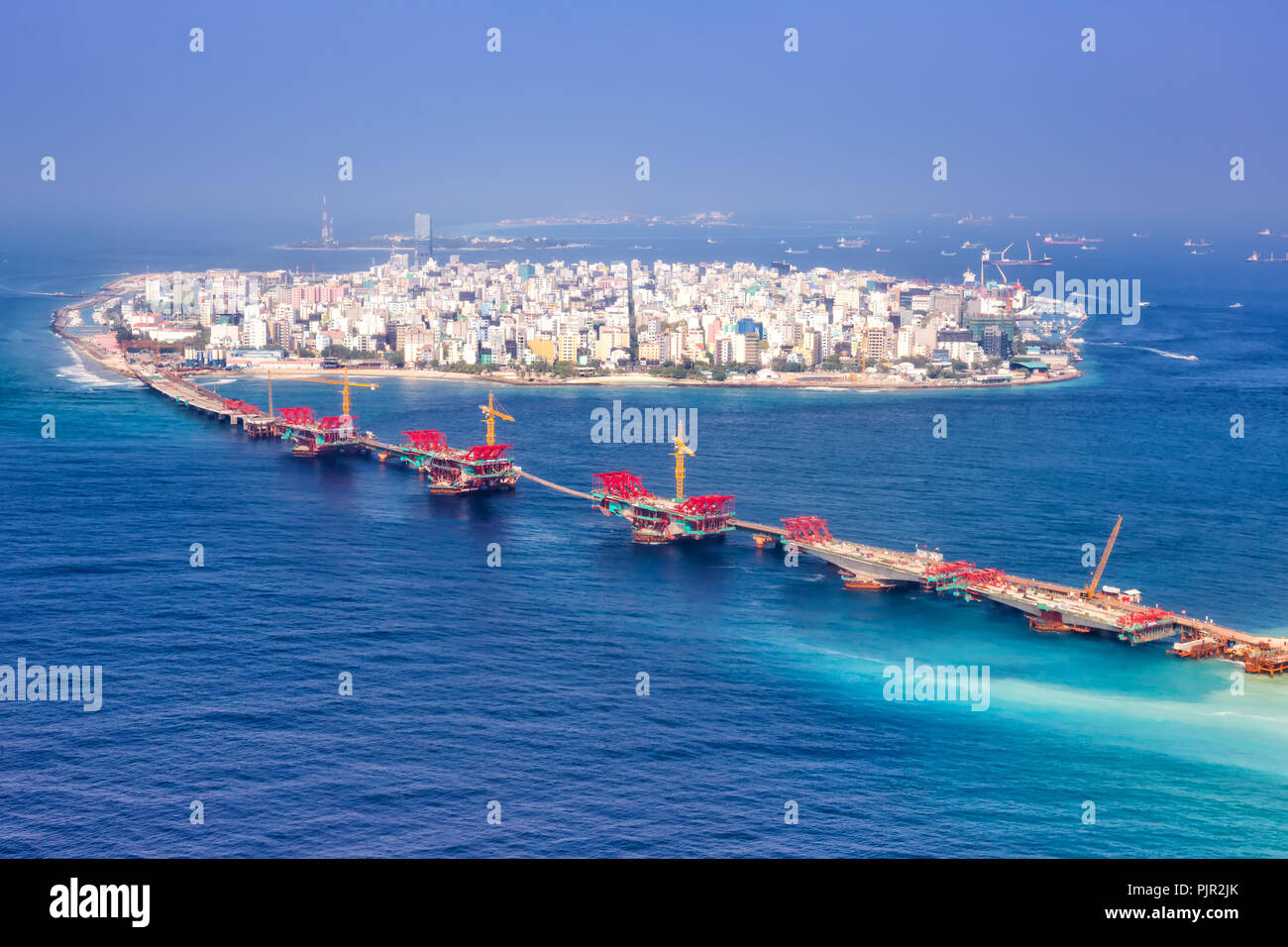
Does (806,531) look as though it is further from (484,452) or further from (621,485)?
(484,452)

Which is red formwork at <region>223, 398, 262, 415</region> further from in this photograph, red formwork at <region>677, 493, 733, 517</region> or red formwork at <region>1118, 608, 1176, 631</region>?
red formwork at <region>1118, 608, 1176, 631</region>

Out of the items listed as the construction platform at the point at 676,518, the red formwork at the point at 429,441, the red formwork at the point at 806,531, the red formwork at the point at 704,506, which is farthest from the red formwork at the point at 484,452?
the red formwork at the point at 806,531

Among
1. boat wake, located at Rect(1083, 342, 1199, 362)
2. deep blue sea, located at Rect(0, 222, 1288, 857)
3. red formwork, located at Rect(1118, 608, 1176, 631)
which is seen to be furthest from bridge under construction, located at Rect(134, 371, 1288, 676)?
boat wake, located at Rect(1083, 342, 1199, 362)

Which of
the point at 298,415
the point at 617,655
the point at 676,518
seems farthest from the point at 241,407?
the point at 617,655

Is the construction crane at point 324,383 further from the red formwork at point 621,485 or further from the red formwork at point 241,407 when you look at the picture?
the red formwork at point 621,485

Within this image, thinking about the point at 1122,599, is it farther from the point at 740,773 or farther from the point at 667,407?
the point at 667,407
